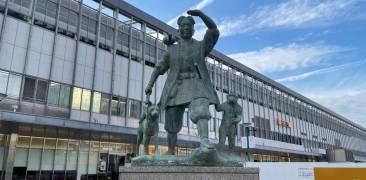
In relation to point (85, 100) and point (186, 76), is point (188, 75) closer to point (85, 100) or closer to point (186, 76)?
point (186, 76)

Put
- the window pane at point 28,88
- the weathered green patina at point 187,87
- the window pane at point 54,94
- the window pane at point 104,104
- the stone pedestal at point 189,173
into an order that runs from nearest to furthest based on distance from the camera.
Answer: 1. the stone pedestal at point 189,173
2. the weathered green patina at point 187,87
3. the window pane at point 28,88
4. the window pane at point 54,94
5. the window pane at point 104,104

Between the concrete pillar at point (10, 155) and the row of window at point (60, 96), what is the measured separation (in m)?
2.67

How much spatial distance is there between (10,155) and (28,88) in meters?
4.17

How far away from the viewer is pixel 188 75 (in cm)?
616

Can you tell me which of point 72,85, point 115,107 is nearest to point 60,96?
point 72,85

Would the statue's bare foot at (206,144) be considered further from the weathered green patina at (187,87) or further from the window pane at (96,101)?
the window pane at (96,101)

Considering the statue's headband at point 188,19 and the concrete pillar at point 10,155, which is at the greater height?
the statue's headband at point 188,19

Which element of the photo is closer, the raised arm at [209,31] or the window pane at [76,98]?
the raised arm at [209,31]

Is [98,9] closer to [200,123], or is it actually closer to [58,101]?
[58,101]

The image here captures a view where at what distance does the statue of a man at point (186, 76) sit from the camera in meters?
6.00

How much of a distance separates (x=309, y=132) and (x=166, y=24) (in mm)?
38368

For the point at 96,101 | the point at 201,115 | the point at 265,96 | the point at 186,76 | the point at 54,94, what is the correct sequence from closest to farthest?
the point at 201,115
the point at 186,76
the point at 54,94
the point at 96,101
the point at 265,96

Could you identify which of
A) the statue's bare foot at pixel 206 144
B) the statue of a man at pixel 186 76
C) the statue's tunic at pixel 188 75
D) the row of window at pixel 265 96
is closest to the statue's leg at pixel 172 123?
the statue of a man at pixel 186 76

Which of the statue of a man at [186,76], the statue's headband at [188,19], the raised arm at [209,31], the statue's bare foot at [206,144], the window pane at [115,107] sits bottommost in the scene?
the statue's bare foot at [206,144]
